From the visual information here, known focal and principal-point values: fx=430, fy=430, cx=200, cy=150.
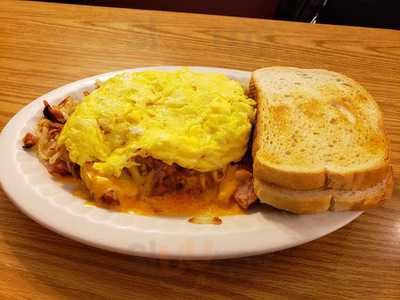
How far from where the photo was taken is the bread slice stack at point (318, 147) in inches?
43.6

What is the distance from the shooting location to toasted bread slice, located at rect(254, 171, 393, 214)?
1.08m

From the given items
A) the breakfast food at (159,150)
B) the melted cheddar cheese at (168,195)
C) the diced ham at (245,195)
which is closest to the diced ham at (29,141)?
the breakfast food at (159,150)

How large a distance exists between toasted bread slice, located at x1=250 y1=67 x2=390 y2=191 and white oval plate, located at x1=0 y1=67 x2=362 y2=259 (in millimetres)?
102

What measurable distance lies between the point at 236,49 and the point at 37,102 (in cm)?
113

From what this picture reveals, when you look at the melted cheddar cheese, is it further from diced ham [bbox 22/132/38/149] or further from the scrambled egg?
diced ham [bbox 22/132/38/149]

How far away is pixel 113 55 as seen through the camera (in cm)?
221

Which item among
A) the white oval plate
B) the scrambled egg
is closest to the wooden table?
the white oval plate

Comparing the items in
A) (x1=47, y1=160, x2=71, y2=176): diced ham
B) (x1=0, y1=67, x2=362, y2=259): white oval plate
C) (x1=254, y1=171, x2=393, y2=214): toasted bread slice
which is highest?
(x1=254, y1=171, x2=393, y2=214): toasted bread slice

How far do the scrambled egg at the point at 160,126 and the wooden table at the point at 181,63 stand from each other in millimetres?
265

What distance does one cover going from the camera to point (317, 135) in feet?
4.14

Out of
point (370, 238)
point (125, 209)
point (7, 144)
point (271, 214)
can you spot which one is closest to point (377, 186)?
point (370, 238)

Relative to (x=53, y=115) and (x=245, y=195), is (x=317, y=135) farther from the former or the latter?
(x=53, y=115)

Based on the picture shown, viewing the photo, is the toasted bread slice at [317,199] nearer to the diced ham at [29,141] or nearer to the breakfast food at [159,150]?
the breakfast food at [159,150]

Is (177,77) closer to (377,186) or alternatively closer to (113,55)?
(377,186)
